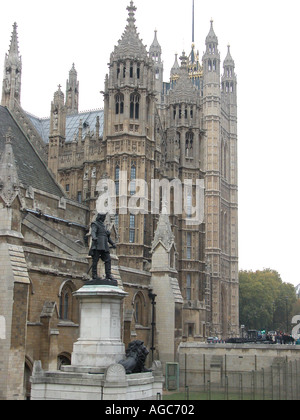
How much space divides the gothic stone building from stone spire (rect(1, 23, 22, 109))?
98mm

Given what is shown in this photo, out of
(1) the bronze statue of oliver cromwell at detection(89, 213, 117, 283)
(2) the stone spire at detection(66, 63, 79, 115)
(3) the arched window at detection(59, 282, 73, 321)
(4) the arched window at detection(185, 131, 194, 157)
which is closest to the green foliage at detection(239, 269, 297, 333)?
(2) the stone spire at detection(66, 63, 79, 115)

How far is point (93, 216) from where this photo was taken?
1806 inches

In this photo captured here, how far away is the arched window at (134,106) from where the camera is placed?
4706 centimetres

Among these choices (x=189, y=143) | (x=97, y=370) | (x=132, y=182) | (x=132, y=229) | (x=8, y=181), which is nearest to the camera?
(x=97, y=370)

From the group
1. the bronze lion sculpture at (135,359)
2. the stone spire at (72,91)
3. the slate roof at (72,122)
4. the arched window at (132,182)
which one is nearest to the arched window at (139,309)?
the arched window at (132,182)

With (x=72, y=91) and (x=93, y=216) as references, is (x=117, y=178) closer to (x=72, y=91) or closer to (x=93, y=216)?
(x=93, y=216)

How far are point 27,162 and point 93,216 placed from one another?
6.78 m

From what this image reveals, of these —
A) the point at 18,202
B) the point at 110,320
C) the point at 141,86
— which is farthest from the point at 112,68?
the point at 110,320

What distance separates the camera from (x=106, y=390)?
63.8ft

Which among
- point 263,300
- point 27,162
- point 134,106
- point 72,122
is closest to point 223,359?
point 134,106

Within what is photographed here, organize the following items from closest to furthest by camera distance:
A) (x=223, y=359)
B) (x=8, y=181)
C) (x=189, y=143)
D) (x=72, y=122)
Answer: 1. (x=8, y=181)
2. (x=223, y=359)
3. (x=189, y=143)
4. (x=72, y=122)

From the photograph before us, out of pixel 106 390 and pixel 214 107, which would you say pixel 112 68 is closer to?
pixel 106 390

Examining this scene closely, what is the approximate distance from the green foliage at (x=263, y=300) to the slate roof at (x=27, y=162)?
71960 mm

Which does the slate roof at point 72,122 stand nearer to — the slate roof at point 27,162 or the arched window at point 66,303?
the slate roof at point 27,162
